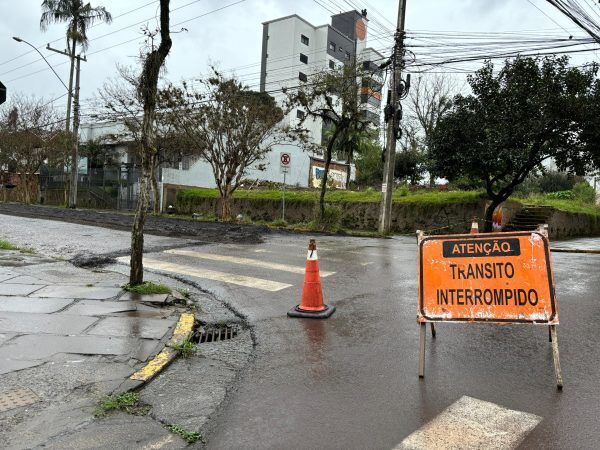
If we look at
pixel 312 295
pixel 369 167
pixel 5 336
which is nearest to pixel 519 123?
pixel 312 295

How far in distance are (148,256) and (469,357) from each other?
7980mm

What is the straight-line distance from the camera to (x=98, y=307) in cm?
616

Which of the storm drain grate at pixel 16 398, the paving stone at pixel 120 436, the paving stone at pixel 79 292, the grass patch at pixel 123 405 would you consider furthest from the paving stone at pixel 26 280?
the paving stone at pixel 120 436

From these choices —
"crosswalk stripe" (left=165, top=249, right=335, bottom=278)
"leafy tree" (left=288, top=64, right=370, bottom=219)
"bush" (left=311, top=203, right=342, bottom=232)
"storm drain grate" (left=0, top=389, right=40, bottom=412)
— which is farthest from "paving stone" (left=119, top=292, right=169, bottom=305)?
"leafy tree" (left=288, top=64, right=370, bottom=219)

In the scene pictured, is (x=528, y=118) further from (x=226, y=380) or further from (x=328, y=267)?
(x=226, y=380)

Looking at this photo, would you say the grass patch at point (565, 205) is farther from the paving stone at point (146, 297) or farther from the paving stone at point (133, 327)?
the paving stone at point (133, 327)

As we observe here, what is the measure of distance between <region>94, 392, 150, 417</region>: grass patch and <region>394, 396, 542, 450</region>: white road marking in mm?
1768

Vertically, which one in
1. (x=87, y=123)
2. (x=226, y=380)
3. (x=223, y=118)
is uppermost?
(x=87, y=123)

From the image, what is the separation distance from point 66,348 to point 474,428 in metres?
3.55

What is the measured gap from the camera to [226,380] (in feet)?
13.7

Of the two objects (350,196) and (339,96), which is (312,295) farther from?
(350,196)

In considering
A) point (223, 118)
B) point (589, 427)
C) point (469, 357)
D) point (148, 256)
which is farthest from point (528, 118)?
point (589, 427)

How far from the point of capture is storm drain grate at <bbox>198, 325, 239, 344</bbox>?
5438mm

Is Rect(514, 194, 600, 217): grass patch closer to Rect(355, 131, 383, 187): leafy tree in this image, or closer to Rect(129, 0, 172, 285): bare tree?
Rect(355, 131, 383, 187): leafy tree
